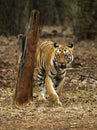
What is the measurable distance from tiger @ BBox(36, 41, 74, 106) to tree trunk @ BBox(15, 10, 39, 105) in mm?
433

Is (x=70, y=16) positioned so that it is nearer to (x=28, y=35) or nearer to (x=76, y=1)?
(x=76, y=1)

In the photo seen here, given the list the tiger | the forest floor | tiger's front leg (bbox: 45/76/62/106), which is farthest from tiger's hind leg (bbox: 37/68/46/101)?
tiger's front leg (bbox: 45/76/62/106)

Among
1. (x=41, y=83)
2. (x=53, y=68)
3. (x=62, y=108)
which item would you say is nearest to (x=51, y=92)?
(x=53, y=68)

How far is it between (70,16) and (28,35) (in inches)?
580

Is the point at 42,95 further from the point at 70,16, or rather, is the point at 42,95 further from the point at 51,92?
the point at 70,16

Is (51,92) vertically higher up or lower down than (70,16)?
lower down

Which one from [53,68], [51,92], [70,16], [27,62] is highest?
[70,16]

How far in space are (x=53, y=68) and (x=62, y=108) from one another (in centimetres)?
90

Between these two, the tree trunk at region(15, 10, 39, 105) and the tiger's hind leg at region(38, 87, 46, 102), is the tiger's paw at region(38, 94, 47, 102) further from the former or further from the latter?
the tree trunk at region(15, 10, 39, 105)

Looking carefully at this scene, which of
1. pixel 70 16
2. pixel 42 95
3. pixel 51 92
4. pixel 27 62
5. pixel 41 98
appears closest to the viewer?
pixel 27 62

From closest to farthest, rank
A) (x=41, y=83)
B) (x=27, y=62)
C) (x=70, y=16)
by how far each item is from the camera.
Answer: (x=27, y=62)
(x=41, y=83)
(x=70, y=16)

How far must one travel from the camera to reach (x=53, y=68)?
31.8 ft

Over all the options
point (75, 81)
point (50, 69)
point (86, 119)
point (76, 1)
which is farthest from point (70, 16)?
point (86, 119)

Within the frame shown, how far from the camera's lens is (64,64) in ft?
30.8
